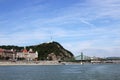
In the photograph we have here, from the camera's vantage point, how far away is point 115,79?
248ft

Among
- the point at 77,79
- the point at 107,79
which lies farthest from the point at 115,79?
the point at 77,79

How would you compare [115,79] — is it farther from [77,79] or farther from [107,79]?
[77,79]

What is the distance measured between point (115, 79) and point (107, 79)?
1.76 m

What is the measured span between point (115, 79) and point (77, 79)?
8.54m

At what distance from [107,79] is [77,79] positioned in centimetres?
677

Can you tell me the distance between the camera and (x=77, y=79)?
78250 millimetres
